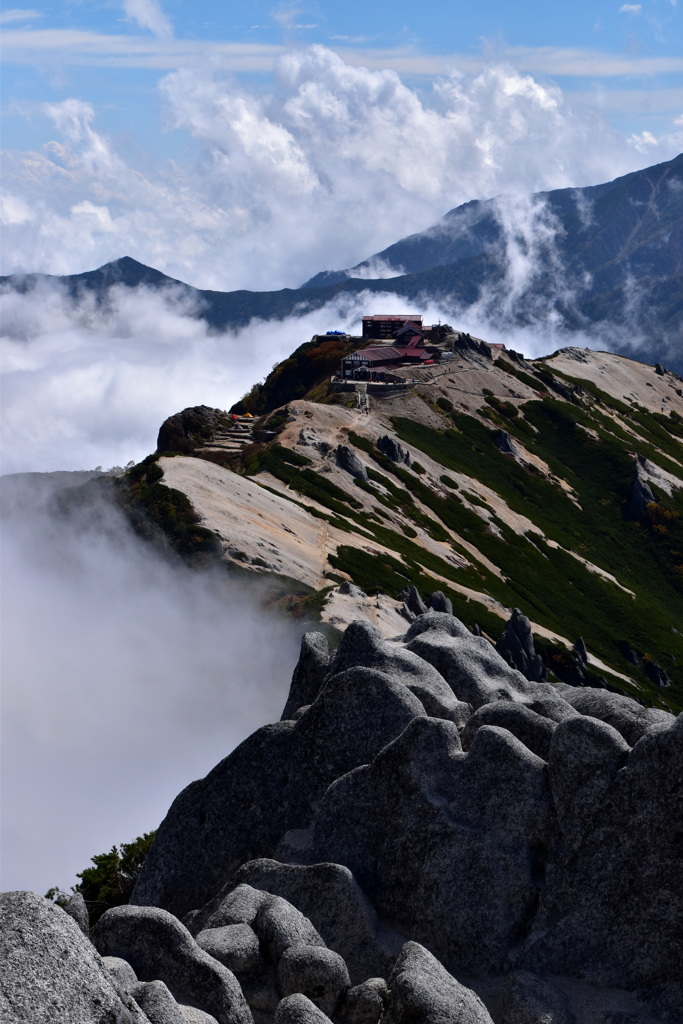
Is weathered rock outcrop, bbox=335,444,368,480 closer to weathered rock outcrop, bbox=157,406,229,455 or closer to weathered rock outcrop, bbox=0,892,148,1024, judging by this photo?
weathered rock outcrop, bbox=157,406,229,455

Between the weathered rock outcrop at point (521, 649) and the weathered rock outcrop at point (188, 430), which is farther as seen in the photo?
the weathered rock outcrop at point (188, 430)

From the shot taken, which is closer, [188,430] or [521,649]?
[521,649]

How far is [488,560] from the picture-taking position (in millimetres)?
149125

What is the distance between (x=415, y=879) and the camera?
27.6 m

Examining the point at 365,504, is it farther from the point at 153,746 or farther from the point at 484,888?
the point at 484,888

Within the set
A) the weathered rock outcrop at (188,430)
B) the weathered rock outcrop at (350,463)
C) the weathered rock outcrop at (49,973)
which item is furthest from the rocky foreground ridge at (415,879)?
the weathered rock outcrop at (188,430)

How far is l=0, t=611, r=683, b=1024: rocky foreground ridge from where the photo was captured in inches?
882

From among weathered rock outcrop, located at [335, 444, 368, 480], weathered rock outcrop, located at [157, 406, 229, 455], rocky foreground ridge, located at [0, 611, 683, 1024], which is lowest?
rocky foreground ridge, located at [0, 611, 683, 1024]

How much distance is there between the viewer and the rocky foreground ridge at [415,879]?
73.5 ft

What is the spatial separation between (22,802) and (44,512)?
134 ft

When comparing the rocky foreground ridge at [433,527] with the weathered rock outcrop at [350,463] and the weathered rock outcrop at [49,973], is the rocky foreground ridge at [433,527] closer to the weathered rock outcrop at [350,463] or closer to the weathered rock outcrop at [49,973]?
the weathered rock outcrop at [350,463]

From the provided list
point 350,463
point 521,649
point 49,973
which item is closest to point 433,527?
point 350,463

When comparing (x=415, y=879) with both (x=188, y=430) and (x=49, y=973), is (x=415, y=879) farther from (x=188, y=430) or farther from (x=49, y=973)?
(x=188, y=430)

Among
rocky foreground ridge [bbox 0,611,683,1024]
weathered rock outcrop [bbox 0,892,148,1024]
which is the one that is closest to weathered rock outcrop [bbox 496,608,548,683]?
rocky foreground ridge [bbox 0,611,683,1024]
